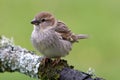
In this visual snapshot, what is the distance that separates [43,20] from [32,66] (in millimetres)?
823

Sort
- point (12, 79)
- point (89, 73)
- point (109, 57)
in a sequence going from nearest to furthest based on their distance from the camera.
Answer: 1. point (89, 73)
2. point (12, 79)
3. point (109, 57)

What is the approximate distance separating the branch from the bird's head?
1.30ft

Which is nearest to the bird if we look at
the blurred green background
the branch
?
the branch

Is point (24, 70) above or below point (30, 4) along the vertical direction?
below

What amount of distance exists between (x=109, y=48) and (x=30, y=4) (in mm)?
3020

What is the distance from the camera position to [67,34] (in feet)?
17.0

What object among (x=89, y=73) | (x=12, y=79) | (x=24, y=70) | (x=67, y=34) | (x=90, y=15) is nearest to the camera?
(x=89, y=73)

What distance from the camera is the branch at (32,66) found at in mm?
4127

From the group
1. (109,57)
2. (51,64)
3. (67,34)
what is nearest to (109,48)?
(109,57)

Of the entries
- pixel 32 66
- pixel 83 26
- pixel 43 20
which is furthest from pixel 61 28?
pixel 83 26

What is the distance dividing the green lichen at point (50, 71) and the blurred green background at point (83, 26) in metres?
3.41

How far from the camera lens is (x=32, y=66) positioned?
437cm

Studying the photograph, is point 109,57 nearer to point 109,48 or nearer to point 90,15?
point 109,48

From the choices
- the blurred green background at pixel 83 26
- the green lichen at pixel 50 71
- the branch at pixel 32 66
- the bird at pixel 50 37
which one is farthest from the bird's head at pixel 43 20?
the blurred green background at pixel 83 26
